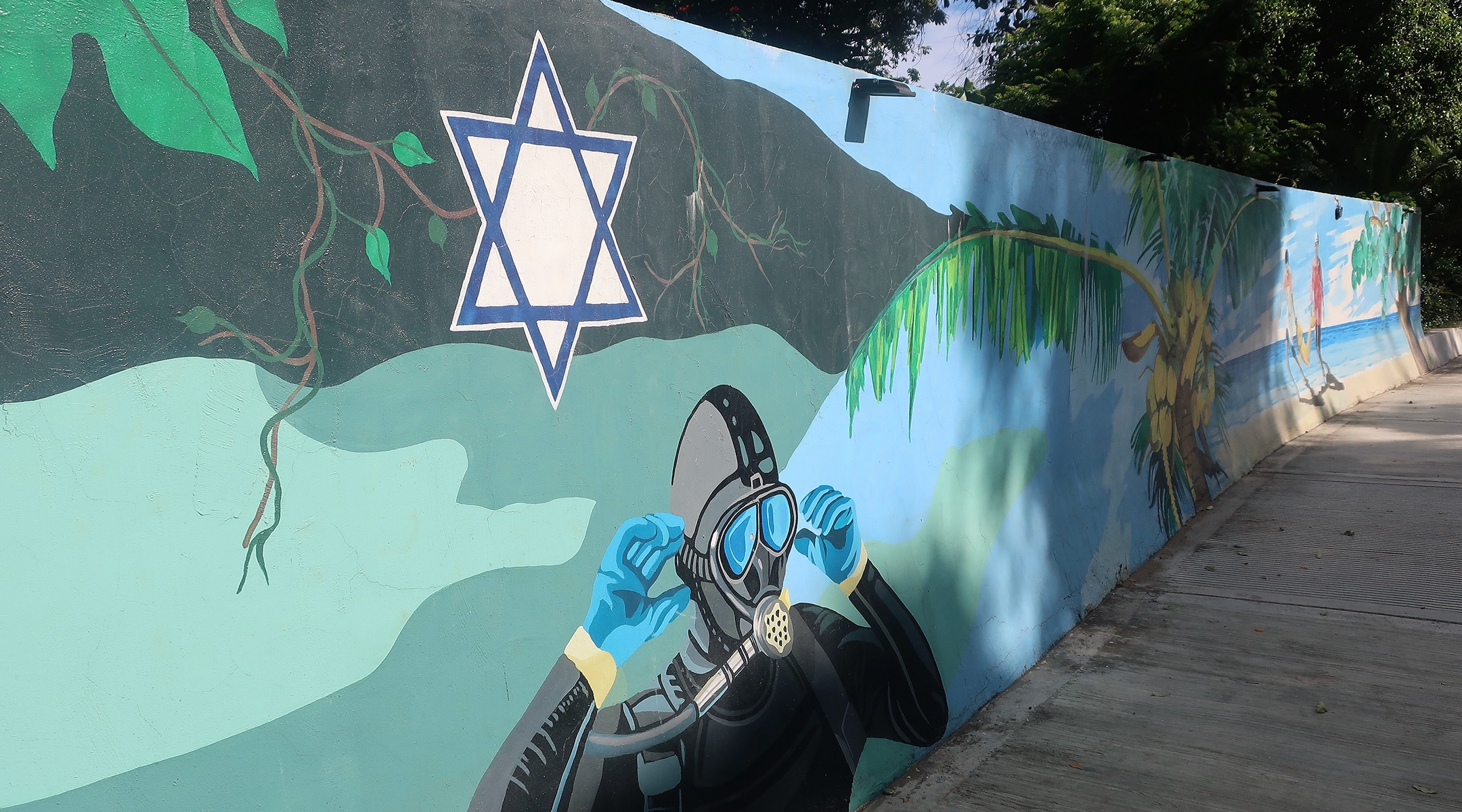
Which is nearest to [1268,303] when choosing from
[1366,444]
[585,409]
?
[1366,444]

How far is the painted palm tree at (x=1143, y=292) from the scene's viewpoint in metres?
4.63

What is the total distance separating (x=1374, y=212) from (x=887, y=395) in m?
12.9

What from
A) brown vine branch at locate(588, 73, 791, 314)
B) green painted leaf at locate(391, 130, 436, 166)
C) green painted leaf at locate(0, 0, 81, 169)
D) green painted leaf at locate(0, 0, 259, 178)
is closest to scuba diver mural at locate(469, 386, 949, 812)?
brown vine branch at locate(588, 73, 791, 314)

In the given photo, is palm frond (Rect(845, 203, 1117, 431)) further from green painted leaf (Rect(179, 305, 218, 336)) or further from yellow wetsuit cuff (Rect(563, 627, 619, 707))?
A: green painted leaf (Rect(179, 305, 218, 336))

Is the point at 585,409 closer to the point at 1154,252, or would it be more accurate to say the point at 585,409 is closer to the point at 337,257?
the point at 337,257

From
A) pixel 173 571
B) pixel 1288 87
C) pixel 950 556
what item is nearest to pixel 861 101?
pixel 950 556

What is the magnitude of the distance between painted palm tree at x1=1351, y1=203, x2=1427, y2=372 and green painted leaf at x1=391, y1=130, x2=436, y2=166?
13613mm

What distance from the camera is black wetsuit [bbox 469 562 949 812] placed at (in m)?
2.75

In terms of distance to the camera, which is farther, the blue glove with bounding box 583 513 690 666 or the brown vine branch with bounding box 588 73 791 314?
the brown vine branch with bounding box 588 73 791 314

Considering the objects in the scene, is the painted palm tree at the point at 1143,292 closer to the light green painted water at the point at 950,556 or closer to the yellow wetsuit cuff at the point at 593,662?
the light green painted water at the point at 950,556

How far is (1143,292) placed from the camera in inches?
279

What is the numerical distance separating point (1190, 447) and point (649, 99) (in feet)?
21.2

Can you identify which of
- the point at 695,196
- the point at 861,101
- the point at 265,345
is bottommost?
the point at 265,345

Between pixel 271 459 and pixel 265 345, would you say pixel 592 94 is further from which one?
pixel 271 459
